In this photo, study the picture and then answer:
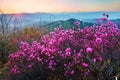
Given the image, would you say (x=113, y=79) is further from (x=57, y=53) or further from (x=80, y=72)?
(x=57, y=53)

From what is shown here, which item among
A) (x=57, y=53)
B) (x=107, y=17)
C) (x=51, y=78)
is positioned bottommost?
(x=51, y=78)

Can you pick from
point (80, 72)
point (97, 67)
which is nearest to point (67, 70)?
point (80, 72)

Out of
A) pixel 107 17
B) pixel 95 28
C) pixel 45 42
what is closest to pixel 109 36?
pixel 107 17

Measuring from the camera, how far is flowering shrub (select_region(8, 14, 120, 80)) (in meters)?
10.3

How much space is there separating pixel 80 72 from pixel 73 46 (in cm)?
84

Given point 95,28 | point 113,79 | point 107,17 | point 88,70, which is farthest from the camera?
point 95,28

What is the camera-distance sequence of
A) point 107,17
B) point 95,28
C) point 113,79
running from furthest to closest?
1. point 95,28
2. point 107,17
3. point 113,79

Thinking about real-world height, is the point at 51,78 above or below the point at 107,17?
below

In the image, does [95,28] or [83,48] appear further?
[95,28]

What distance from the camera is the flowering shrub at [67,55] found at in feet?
33.7

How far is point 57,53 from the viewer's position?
1102cm

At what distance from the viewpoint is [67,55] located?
10398 millimetres

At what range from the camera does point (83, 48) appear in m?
10.6

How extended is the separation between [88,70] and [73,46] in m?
1.13
